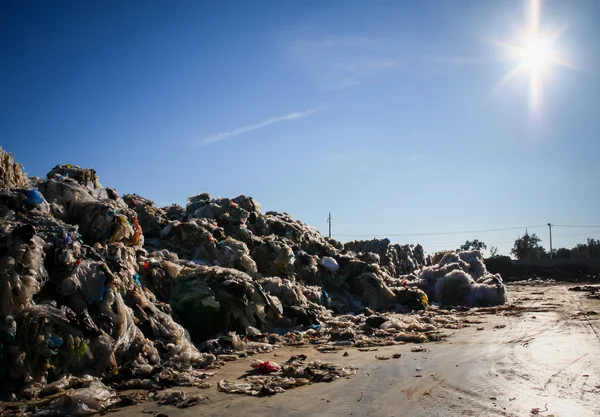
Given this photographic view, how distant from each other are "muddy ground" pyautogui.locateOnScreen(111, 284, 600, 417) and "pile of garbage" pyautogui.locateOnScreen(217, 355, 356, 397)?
0.10 metres

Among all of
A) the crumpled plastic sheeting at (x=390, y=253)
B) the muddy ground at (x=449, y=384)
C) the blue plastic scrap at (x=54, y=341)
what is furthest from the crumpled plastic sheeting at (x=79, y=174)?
the crumpled plastic sheeting at (x=390, y=253)

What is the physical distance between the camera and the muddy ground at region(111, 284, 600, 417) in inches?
124

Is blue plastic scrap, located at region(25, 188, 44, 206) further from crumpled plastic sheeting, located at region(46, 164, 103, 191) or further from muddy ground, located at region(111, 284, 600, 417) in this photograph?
muddy ground, located at region(111, 284, 600, 417)

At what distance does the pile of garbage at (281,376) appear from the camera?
143 inches

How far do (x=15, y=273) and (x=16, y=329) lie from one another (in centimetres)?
46

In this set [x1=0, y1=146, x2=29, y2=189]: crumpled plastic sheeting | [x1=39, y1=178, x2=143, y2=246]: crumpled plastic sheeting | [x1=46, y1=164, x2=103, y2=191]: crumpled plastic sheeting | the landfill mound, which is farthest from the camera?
[x1=46, y1=164, x2=103, y2=191]: crumpled plastic sheeting

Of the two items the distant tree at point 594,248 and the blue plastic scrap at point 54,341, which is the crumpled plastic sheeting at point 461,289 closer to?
the blue plastic scrap at point 54,341

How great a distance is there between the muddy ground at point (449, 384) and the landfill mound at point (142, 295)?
615 mm

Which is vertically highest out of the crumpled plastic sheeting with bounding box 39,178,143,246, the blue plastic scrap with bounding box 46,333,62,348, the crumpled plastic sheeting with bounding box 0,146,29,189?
the crumpled plastic sheeting with bounding box 0,146,29,189

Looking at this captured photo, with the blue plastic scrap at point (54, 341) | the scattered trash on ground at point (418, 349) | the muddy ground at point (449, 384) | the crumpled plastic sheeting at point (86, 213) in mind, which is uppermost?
the crumpled plastic sheeting at point (86, 213)

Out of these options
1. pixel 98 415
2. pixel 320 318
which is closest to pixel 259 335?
pixel 320 318

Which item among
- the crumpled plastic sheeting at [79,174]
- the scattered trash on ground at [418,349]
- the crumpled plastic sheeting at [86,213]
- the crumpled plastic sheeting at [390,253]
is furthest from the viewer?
the crumpled plastic sheeting at [390,253]

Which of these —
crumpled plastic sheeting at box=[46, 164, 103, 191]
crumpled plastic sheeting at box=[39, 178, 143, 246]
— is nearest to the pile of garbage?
crumpled plastic sheeting at box=[39, 178, 143, 246]

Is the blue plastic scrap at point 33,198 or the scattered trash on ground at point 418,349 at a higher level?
the blue plastic scrap at point 33,198
